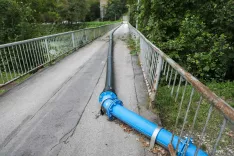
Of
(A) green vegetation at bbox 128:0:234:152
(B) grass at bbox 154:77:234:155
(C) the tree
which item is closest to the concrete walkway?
(B) grass at bbox 154:77:234:155

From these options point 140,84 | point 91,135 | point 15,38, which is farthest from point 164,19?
point 15,38

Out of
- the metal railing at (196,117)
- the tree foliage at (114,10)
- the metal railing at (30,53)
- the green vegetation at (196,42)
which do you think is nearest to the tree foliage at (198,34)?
the green vegetation at (196,42)

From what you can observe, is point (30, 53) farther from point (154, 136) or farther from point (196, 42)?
point (196, 42)

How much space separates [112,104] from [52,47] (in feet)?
15.9

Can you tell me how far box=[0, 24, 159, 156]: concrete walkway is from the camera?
2328 millimetres

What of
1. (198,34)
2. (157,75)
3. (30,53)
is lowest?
(30,53)

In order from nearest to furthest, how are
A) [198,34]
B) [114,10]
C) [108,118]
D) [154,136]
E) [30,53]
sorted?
[154,136] < [108,118] < [198,34] < [30,53] < [114,10]

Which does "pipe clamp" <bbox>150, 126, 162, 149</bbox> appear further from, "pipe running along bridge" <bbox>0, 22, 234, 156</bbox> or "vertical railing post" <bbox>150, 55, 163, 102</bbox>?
"vertical railing post" <bbox>150, 55, 163, 102</bbox>

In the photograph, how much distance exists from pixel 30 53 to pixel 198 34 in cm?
504

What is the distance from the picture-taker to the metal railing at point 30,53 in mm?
4485

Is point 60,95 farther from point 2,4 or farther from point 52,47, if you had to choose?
point 2,4

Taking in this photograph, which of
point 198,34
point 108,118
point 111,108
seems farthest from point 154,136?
point 198,34

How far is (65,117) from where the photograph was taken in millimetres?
3020

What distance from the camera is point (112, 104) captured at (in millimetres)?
2779
